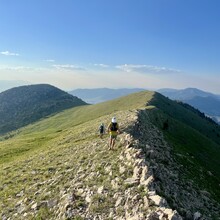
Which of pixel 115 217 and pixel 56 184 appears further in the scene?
pixel 56 184

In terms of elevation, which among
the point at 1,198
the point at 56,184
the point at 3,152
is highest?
the point at 56,184

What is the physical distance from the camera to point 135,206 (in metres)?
15.2

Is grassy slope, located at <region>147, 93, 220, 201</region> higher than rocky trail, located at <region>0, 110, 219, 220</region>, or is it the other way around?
rocky trail, located at <region>0, 110, 219, 220</region>

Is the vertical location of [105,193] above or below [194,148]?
above

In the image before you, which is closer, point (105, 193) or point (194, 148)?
point (105, 193)

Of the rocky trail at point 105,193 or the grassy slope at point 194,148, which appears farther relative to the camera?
the grassy slope at point 194,148

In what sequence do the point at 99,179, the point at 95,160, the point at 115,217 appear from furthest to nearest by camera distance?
the point at 95,160 → the point at 99,179 → the point at 115,217

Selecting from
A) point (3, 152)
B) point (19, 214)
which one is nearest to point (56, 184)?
point (19, 214)

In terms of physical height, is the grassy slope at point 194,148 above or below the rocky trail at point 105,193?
below

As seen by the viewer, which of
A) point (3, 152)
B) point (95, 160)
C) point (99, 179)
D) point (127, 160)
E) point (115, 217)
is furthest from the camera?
point (3, 152)

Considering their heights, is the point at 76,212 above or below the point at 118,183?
below

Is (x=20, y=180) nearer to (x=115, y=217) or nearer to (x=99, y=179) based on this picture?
(x=99, y=179)

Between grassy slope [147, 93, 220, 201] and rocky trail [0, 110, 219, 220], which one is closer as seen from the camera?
rocky trail [0, 110, 219, 220]

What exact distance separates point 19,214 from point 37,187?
4.31m
